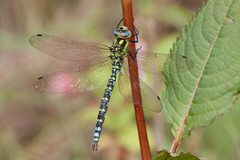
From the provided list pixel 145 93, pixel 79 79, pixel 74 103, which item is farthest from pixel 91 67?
pixel 74 103

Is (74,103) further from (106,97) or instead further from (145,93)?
(145,93)

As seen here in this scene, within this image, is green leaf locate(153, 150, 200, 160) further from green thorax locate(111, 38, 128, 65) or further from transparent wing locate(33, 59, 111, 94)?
transparent wing locate(33, 59, 111, 94)

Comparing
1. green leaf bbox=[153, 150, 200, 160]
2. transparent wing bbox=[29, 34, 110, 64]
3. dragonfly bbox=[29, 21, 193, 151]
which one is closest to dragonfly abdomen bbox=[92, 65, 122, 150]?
dragonfly bbox=[29, 21, 193, 151]

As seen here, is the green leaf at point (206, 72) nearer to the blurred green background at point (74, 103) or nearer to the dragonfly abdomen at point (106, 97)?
the dragonfly abdomen at point (106, 97)

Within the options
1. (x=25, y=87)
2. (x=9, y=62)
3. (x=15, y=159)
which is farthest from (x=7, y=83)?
(x=15, y=159)

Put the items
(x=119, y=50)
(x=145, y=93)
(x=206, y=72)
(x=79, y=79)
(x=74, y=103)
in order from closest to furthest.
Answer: (x=206, y=72)
(x=145, y=93)
(x=119, y=50)
(x=79, y=79)
(x=74, y=103)

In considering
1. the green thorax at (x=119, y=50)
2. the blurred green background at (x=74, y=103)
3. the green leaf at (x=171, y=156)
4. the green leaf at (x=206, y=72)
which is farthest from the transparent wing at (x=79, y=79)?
the green leaf at (x=171, y=156)

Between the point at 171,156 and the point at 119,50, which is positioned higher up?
the point at 119,50

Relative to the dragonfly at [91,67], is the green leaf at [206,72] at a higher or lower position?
lower
